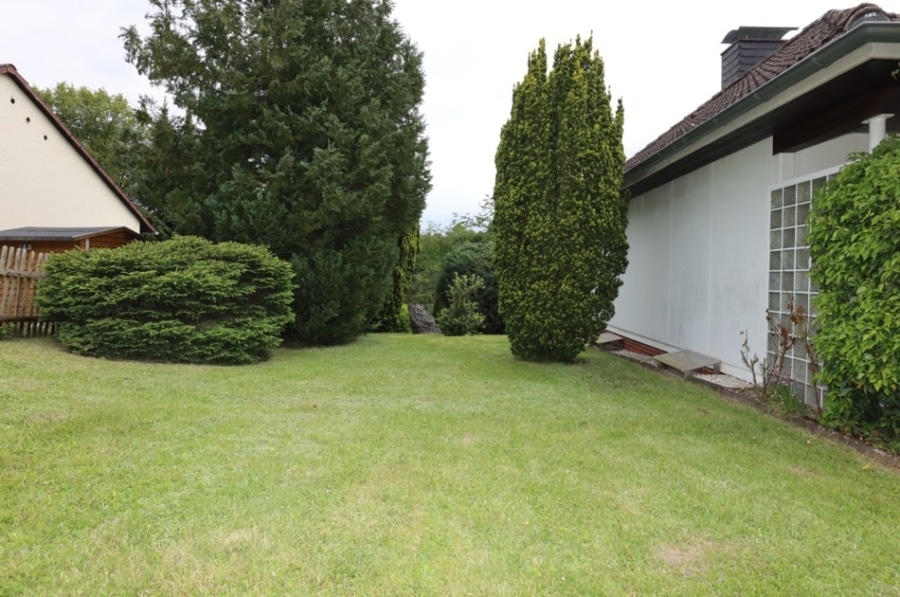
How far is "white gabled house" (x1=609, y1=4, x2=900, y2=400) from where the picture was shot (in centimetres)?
444

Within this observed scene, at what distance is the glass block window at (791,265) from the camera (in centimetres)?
540

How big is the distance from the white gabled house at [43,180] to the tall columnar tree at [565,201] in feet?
30.4

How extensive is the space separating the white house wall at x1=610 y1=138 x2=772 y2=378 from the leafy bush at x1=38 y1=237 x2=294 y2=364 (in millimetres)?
6648

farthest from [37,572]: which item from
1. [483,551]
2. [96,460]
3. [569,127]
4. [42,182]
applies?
[42,182]

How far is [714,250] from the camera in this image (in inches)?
297

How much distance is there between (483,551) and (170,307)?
6840 mm

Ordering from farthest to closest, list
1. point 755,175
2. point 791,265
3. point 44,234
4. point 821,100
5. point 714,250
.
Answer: point 44,234 → point 714,250 → point 755,175 → point 791,265 → point 821,100

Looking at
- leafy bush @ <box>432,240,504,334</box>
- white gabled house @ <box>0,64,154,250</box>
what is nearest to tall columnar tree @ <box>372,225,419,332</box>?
leafy bush @ <box>432,240,504,334</box>

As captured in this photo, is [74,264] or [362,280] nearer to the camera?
[74,264]

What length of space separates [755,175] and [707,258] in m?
1.62

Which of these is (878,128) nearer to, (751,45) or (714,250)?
(714,250)

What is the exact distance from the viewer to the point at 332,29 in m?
9.96

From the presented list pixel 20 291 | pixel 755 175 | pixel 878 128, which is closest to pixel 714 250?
pixel 755 175

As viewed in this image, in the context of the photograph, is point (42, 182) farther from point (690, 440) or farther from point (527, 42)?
point (690, 440)
